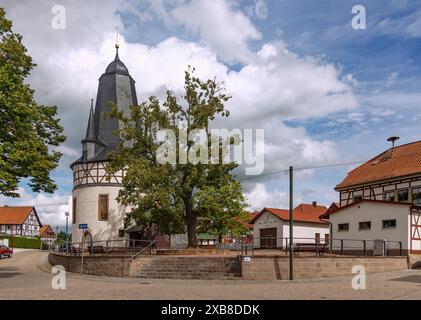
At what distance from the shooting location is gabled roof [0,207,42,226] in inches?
3610

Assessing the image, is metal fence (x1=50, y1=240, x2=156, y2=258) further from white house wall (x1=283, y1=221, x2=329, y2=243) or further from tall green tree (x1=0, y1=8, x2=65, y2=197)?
white house wall (x1=283, y1=221, x2=329, y2=243)

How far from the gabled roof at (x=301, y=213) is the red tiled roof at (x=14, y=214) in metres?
57.4

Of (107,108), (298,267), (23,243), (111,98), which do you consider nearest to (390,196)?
(298,267)

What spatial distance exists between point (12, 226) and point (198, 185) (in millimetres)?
72146

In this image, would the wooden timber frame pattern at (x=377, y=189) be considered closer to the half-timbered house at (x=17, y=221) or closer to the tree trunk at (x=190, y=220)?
the tree trunk at (x=190, y=220)

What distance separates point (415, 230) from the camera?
29750 mm

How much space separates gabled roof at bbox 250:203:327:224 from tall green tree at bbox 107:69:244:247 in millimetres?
17539

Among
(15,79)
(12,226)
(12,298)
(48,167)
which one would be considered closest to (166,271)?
(48,167)

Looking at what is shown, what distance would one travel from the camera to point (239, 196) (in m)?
30.2

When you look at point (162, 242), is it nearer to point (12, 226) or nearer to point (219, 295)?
point (219, 295)

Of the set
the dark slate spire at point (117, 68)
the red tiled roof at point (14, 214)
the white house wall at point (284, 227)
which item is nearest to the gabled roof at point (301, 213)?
the white house wall at point (284, 227)

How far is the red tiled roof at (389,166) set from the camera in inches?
1409

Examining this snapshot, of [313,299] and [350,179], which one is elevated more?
[350,179]

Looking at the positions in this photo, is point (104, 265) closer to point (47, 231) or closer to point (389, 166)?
point (389, 166)
